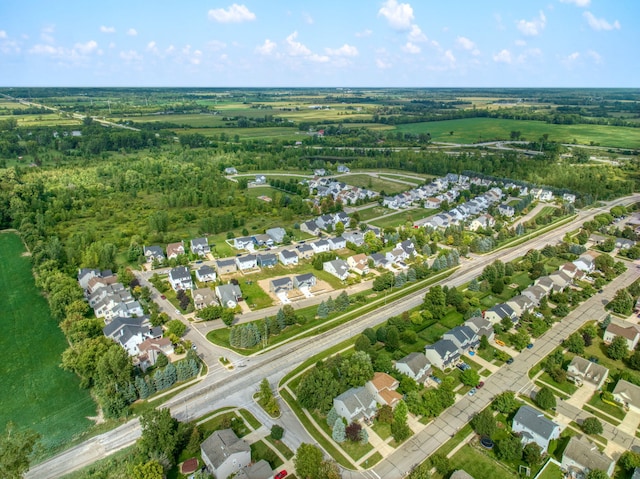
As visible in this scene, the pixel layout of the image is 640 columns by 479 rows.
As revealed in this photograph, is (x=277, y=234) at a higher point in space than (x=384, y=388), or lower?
higher

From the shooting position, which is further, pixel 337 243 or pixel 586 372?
pixel 337 243

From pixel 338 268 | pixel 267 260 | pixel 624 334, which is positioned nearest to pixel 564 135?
pixel 624 334

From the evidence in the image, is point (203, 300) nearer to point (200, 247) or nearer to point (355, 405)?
point (200, 247)

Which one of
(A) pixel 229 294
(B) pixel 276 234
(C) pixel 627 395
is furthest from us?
(B) pixel 276 234

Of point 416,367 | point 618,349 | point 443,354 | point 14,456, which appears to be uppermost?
point 14,456

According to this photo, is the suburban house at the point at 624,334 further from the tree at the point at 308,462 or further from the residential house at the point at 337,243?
the residential house at the point at 337,243

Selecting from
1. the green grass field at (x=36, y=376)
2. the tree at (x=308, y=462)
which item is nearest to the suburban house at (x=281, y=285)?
the green grass field at (x=36, y=376)

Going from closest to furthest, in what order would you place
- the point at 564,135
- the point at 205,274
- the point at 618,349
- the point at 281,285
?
the point at 618,349, the point at 281,285, the point at 205,274, the point at 564,135

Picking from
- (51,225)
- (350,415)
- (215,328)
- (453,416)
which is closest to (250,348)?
(215,328)
